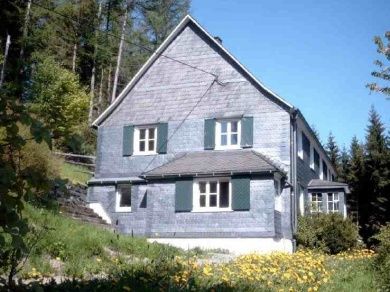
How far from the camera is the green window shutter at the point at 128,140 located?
2388cm

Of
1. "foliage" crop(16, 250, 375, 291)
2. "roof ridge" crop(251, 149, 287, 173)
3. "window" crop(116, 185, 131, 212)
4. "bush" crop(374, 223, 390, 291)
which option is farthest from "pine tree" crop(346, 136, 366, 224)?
"foliage" crop(16, 250, 375, 291)

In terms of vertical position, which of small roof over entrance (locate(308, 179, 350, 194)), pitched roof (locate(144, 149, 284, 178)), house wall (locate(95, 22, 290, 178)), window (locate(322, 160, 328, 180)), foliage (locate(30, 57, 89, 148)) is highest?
foliage (locate(30, 57, 89, 148))

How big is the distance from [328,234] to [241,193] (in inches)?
174

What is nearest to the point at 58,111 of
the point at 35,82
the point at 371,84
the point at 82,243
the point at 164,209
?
the point at 82,243

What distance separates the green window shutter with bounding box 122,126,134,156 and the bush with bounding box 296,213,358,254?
8668mm

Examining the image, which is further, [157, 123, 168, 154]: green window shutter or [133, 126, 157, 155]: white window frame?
[133, 126, 157, 155]: white window frame

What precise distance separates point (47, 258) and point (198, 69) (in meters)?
15.2

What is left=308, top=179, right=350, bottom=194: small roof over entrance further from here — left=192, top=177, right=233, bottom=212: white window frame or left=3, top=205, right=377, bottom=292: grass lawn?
left=3, top=205, right=377, bottom=292: grass lawn

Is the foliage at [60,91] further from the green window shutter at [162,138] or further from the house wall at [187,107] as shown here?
the green window shutter at [162,138]

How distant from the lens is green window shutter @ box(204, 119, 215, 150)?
22344 millimetres

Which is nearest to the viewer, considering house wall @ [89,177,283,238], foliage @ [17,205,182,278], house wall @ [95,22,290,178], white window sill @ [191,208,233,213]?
foliage @ [17,205,182,278]

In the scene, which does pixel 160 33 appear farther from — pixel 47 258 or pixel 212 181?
pixel 47 258

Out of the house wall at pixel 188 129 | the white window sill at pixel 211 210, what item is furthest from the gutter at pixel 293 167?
the white window sill at pixel 211 210

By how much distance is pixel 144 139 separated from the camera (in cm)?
2411
